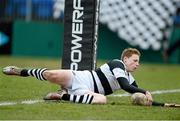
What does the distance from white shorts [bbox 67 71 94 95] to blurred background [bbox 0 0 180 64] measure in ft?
44.3

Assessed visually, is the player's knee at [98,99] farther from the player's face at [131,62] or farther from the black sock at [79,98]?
the player's face at [131,62]

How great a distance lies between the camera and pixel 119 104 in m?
10.6

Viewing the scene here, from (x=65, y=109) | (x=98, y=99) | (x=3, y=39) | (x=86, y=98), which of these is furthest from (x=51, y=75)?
(x=3, y=39)

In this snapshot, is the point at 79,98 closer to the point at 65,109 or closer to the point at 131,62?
the point at 65,109

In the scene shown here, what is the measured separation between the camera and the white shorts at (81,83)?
1039cm

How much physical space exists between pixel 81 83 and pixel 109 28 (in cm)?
1441

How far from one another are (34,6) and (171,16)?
4.67 m

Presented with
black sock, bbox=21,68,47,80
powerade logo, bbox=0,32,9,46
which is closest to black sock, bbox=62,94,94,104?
black sock, bbox=21,68,47,80

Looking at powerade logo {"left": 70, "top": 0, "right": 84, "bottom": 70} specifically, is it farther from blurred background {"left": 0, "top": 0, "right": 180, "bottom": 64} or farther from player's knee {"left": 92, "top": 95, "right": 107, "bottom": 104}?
blurred background {"left": 0, "top": 0, "right": 180, "bottom": 64}

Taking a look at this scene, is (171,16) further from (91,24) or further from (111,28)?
(91,24)

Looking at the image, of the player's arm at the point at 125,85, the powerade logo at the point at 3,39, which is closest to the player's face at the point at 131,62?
the player's arm at the point at 125,85

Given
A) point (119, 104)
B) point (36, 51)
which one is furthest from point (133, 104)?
point (36, 51)

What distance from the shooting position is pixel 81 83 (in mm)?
10391

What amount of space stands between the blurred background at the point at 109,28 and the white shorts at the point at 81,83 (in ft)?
44.3
